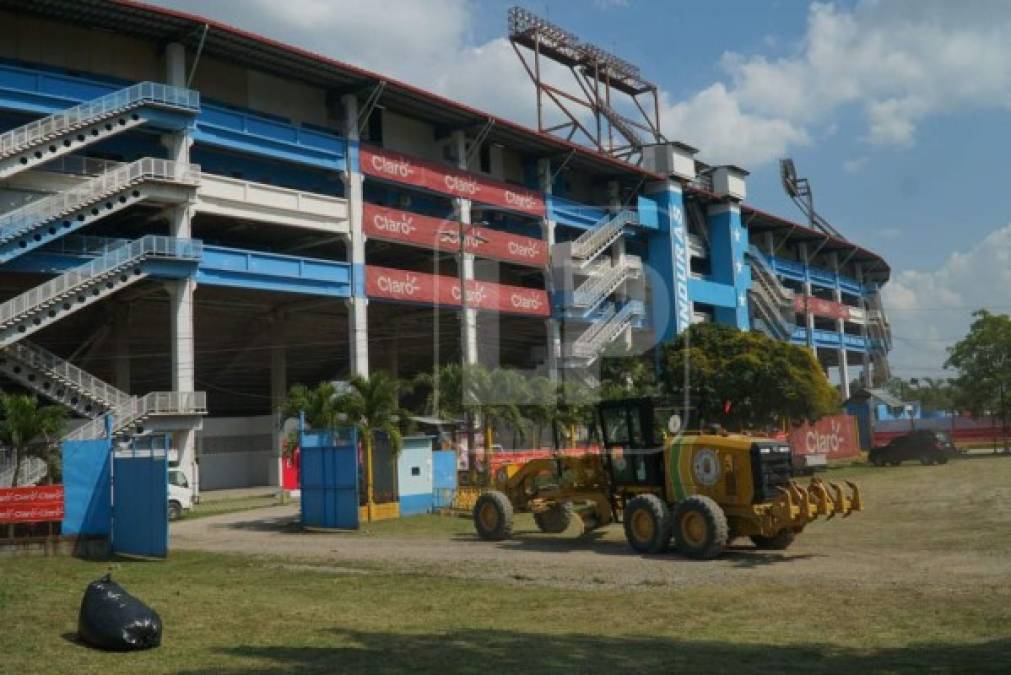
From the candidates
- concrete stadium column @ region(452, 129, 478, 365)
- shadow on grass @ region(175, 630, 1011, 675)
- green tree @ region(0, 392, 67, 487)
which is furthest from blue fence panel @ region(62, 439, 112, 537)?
concrete stadium column @ region(452, 129, 478, 365)

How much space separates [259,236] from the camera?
1964 inches

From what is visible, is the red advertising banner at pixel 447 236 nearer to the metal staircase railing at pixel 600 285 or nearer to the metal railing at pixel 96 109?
the metal staircase railing at pixel 600 285

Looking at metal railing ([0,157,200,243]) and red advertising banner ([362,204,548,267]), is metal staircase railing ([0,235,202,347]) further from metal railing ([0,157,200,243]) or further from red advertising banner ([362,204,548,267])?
red advertising banner ([362,204,548,267])

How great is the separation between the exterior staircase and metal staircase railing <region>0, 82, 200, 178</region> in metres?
50.0

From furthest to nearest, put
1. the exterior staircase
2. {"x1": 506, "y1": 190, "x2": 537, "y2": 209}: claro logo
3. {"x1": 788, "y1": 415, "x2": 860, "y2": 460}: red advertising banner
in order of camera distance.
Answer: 1. the exterior staircase
2. {"x1": 788, "y1": 415, "x2": 860, "y2": 460}: red advertising banner
3. {"x1": 506, "y1": 190, "x2": 537, "y2": 209}: claro logo

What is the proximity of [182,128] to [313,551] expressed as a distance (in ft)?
81.8

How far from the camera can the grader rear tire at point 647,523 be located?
59.7 feet

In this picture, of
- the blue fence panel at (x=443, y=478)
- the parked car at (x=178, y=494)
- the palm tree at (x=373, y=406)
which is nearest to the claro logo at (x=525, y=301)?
the blue fence panel at (x=443, y=478)

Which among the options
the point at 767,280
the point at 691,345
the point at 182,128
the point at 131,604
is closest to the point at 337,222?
the point at 182,128

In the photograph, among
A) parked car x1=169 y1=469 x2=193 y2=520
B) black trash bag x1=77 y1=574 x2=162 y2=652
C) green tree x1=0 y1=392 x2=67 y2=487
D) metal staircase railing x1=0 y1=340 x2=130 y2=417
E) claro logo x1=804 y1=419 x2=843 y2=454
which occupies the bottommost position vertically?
black trash bag x1=77 y1=574 x2=162 y2=652

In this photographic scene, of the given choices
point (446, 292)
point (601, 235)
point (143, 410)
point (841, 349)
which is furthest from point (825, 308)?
point (143, 410)

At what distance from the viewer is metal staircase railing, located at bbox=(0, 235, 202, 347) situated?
3472 centimetres

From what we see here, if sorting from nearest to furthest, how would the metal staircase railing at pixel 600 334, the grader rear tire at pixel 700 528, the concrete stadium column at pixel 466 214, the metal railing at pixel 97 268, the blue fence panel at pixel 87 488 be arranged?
the grader rear tire at pixel 700 528 < the blue fence panel at pixel 87 488 < the metal railing at pixel 97 268 < the concrete stadium column at pixel 466 214 < the metal staircase railing at pixel 600 334

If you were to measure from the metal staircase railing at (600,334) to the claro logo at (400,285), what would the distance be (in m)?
11.5
